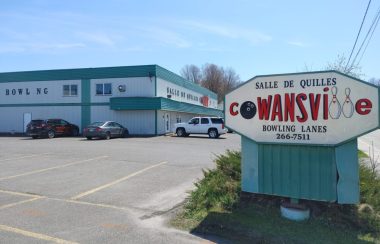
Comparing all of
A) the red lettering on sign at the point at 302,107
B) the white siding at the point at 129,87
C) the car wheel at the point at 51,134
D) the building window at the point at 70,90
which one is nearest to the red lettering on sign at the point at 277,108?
the red lettering on sign at the point at 302,107

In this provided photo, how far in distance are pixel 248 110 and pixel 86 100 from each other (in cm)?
3048

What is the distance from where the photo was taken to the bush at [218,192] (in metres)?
6.79

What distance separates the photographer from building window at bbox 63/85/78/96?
35.3m

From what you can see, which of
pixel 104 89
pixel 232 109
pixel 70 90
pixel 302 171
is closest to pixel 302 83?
pixel 232 109

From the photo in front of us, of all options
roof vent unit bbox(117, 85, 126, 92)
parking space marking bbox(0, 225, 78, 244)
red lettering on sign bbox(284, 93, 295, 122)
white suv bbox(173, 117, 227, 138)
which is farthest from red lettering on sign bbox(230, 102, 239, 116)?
roof vent unit bbox(117, 85, 126, 92)

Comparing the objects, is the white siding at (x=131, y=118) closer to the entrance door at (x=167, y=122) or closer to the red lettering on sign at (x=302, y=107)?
the entrance door at (x=167, y=122)

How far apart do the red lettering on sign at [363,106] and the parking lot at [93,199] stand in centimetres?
311

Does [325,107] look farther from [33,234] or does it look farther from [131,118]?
[131,118]

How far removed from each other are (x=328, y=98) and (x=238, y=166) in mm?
2795

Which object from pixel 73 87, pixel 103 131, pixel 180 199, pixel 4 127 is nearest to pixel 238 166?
pixel 180 199

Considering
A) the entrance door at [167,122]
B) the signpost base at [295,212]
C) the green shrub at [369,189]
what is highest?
the entrance door at [167,122]

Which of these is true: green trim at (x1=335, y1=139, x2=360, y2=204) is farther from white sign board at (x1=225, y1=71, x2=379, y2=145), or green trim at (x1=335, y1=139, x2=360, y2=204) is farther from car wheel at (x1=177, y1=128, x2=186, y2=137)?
car wheel at (x1=177, y1=128, x2=186, y2=137)

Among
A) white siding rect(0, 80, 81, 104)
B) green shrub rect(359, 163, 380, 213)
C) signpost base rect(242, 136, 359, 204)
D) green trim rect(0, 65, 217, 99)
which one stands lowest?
green shrub rect(359, 163, 380, 213)

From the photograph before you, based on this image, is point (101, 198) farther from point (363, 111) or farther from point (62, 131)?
point (62, 131)
